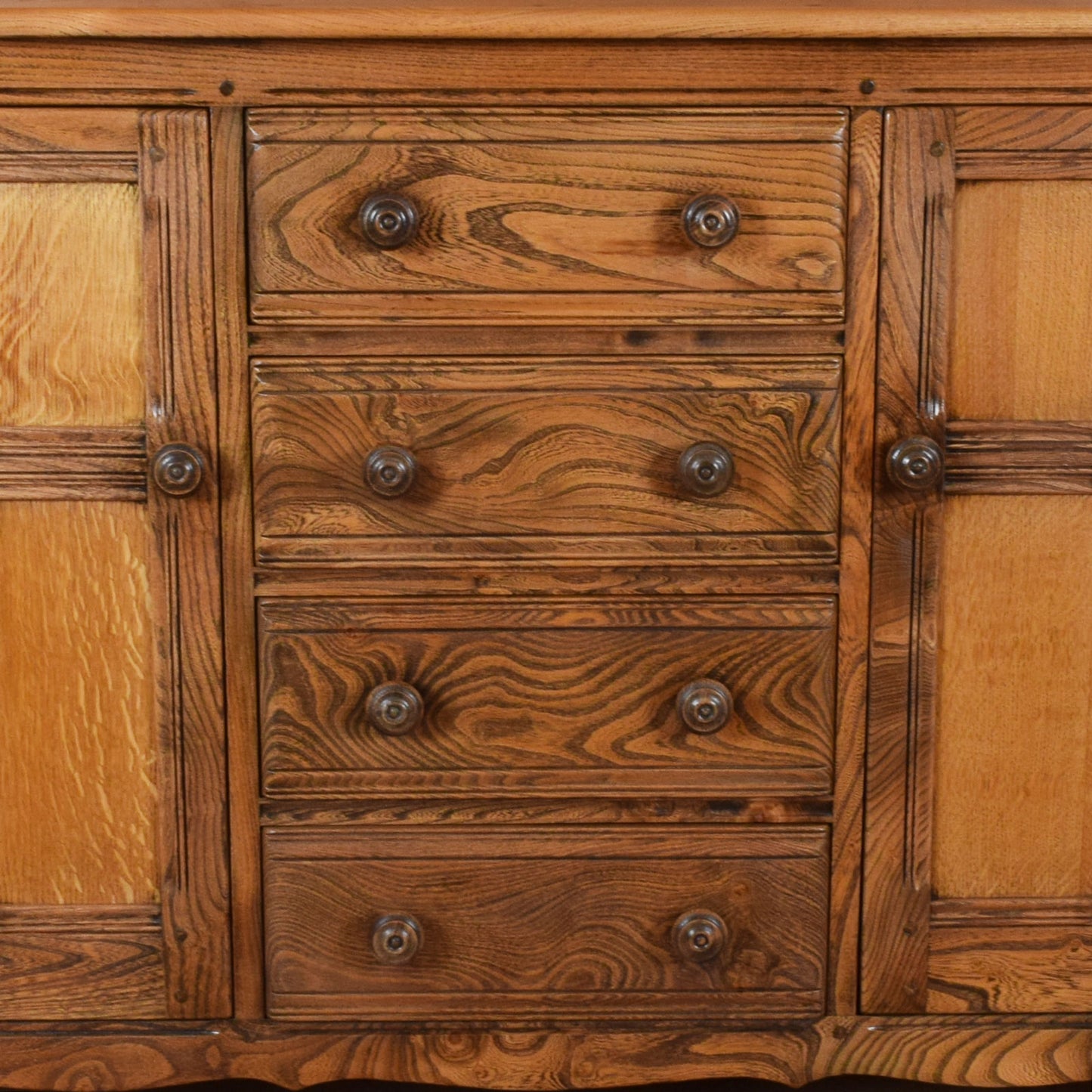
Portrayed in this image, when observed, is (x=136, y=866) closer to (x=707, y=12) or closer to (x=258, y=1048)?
(x=258, y=1048)

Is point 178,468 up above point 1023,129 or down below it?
below

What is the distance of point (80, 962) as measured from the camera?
1.31m

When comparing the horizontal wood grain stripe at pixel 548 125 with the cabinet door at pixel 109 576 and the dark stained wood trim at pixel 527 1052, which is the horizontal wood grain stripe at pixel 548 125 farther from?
Result: the dark stained wood trim at pixel 527 1052

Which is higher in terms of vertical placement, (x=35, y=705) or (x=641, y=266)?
(x=641, y=266)

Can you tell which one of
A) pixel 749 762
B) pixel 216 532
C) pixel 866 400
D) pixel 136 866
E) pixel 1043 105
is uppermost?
pixel 1043 105

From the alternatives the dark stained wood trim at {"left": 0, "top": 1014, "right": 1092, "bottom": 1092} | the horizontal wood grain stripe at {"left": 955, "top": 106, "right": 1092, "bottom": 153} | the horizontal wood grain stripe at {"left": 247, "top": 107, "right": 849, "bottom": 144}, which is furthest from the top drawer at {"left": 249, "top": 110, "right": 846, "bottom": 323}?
the dark stained wood trim at {"left": 0, "top": 1014, "right": 1092, "bottom": 1092}

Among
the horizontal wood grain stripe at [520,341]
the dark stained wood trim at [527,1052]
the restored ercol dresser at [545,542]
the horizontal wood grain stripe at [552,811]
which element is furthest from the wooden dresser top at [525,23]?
the dark stained wood trim at [527,1052]

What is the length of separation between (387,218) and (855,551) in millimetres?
531

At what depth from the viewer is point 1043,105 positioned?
3.96ft

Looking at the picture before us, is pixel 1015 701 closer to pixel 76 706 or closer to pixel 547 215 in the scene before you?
pixel 547 215

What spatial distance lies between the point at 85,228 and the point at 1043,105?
2.87ft

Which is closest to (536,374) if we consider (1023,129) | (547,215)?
(547,215)

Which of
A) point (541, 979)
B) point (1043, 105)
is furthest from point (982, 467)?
point (541, 979)

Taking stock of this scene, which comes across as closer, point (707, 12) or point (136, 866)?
point (707, 12)
